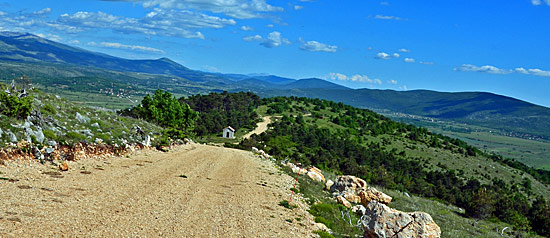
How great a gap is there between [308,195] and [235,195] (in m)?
7.32

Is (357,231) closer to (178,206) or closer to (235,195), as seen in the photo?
(235,195)

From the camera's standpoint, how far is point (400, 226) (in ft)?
54.7

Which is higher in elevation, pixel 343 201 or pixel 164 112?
pixel 164 112

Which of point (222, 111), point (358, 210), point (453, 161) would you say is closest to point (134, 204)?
point (358, 210)

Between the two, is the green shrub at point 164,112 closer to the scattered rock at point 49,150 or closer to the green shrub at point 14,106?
the green shrub at point 14,106

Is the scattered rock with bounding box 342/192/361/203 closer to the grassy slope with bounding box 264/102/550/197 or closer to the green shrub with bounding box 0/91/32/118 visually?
the green shrub with bounding box 0/91/32/118

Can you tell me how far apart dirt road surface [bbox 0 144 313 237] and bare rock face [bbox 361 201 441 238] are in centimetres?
324

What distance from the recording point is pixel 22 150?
795 inches

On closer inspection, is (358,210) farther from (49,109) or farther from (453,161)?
(453,161)

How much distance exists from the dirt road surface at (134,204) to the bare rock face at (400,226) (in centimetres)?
324

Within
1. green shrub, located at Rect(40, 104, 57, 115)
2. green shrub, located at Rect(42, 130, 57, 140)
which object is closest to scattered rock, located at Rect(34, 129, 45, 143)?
green shrub, located at Rect(42, 130, 57, 140)

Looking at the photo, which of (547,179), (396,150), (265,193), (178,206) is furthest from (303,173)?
(547,179)

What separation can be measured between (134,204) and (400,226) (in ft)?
40.6

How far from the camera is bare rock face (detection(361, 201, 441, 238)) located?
649 inches
